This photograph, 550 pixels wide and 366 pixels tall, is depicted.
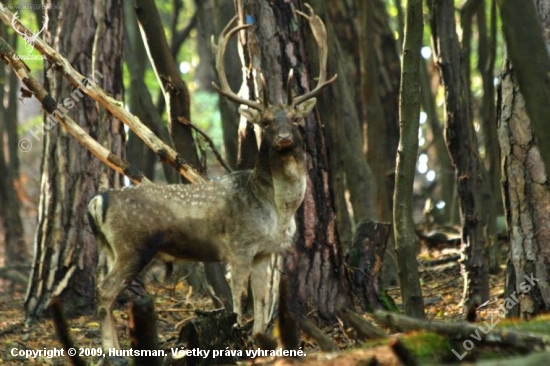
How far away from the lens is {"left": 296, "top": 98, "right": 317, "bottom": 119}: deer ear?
930cm

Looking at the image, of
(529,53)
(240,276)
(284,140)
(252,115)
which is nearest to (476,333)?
(529,53)

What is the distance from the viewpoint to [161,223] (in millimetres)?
9039

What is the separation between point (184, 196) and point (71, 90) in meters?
3.55

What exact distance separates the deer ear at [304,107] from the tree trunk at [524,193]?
181 cm

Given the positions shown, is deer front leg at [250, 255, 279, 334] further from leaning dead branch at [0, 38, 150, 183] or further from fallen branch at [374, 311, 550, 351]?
fallen branch at [374, 311, 550, 351]

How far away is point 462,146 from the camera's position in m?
11.3

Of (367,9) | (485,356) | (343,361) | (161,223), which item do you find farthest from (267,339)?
(367,9)

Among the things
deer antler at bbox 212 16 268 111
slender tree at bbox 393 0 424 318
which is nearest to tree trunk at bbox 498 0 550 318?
slender tree at bbox 393 0 424 318

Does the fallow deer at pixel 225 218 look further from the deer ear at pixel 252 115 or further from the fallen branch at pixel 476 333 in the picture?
the fallen branch at pixel 476 333

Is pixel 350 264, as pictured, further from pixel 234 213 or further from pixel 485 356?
pixel 485 356

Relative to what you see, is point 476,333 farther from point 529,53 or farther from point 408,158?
point 408,158

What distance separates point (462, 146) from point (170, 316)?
12.7 feet

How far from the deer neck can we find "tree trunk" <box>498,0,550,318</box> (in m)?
1.89

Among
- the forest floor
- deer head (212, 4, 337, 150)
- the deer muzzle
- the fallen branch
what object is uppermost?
deer head (212, 4, 337, 150)
